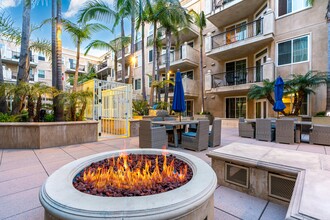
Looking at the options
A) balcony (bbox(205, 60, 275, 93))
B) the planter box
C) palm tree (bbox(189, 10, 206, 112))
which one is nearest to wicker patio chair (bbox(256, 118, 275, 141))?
balcony (bbox(205, 60, 275, 93))

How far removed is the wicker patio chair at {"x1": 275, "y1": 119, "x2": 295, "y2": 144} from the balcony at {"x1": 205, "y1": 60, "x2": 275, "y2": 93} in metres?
4.60

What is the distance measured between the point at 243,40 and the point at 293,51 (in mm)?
2977

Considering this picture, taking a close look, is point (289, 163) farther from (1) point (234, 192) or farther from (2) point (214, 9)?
(2) point (214, 9)

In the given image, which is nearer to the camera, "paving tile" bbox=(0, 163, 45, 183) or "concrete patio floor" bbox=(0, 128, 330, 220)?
"concrete patio floor" bbox=(0, 128, 330, 220)

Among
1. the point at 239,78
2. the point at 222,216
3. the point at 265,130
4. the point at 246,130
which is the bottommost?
the point at 222,216

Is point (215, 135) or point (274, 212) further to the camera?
point (215, 135)

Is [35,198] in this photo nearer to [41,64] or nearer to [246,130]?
[246,130]

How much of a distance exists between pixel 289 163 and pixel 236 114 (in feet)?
37.0

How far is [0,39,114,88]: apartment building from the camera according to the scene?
2156 centimetres

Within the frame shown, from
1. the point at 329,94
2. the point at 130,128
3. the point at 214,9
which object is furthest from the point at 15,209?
the point at 214,9

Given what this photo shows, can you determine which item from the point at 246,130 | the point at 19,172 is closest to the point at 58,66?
the point at 19,172

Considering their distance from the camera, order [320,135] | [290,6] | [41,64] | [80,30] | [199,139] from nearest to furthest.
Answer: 1. [199,139]
2. [320,135]
3. [80,30]
4. [290,6]
5. [41,64]

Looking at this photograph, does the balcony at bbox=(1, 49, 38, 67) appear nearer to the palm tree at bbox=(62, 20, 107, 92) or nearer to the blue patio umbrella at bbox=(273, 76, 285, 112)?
the palm tree at bbox=(62, 20, 107, 92)

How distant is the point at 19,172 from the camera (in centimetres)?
359
